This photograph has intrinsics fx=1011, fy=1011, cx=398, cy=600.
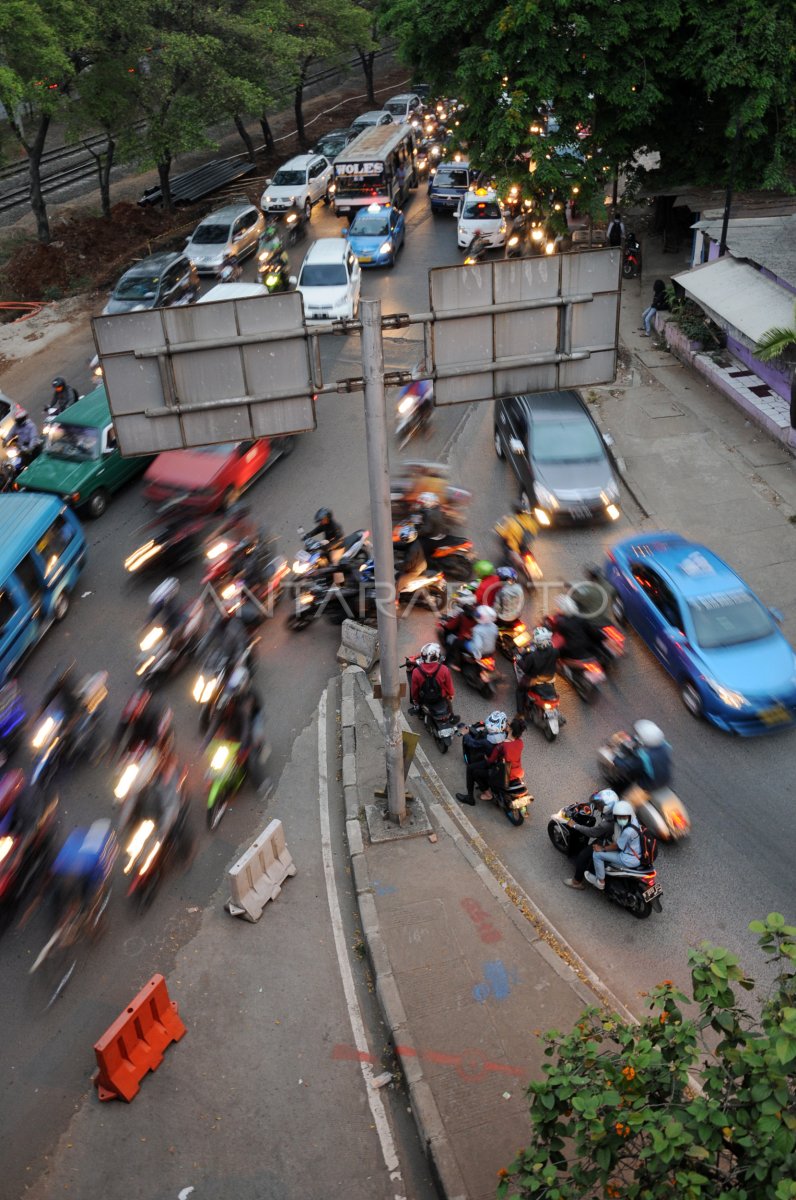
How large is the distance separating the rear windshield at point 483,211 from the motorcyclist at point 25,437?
15473 mm

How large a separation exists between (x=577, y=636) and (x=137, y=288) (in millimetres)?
17533

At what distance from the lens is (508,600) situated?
45.9ft

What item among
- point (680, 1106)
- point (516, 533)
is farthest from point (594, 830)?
point (516, 533)

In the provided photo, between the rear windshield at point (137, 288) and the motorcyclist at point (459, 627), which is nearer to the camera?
the motorcyclist at point (459, 627)

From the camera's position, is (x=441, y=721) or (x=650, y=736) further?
(x=441, y=721)

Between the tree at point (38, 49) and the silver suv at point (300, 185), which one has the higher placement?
the tree at point (38, 49)

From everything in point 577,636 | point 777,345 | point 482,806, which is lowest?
point 482,806

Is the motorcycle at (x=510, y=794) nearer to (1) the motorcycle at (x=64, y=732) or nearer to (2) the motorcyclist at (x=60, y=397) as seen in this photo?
(1) the motorcycle at (x=64, y=732)

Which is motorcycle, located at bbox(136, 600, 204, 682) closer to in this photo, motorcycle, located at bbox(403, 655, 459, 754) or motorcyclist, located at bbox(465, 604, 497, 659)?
motorcycle, located at bbox(403, 655, 459, 754)

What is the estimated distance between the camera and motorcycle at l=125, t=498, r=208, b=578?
16.6 meters

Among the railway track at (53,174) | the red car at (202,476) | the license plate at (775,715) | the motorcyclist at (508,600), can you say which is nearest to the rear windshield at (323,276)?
the red car at (202,476)

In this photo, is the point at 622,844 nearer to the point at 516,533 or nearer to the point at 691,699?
the point at 691,699

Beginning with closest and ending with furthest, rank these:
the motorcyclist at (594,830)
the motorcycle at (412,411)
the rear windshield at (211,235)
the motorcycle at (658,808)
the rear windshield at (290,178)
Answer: the motorcyclist at (594,830) < the motorcycle at (658,808) < the motorcycle at (412,411) < the rear windshield at (211,235) < the rear windshield at (290,178)

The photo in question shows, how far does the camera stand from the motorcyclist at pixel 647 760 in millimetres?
11055
